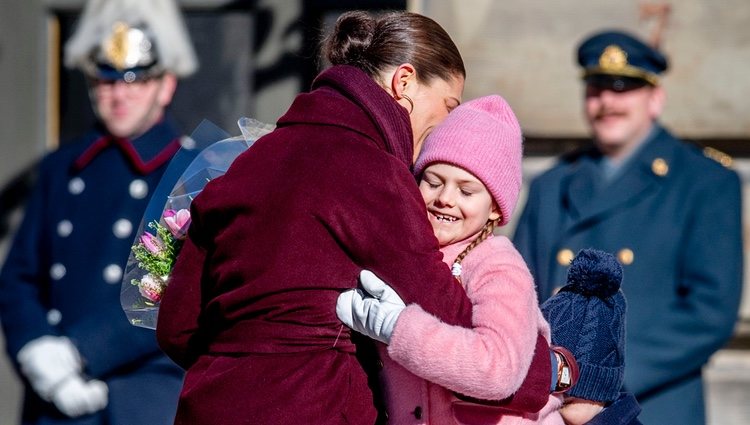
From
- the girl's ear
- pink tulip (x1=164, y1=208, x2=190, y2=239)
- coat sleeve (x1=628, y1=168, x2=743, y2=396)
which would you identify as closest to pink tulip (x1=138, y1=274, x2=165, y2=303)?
pink tulip (x1=164, y1=208, x2=190, y2=239)

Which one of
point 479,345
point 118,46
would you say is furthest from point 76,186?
point 479,345

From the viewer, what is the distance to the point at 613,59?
4.69m

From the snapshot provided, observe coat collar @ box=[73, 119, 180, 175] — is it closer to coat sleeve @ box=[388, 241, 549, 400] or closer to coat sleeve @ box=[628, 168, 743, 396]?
coat sleeve @ box=[628, 168, 743, 396]

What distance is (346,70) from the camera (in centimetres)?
265

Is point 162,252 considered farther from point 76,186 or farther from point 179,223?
point 76,186

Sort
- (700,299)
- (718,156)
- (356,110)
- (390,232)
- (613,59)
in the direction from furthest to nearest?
(718,156) → (613,59) → (700,299) → (356,110) → (390,232)

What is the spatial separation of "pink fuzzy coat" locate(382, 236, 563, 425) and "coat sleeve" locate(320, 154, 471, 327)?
0.15ft

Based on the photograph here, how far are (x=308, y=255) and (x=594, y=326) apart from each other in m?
0.69

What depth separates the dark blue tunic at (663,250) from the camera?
430 cm

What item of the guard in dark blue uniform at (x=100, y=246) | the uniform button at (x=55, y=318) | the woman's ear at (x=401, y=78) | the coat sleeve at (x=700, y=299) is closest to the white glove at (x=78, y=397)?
the guard in dark blue uniform at (x=100, y=246)

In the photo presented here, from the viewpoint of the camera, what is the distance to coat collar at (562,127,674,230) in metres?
4.54

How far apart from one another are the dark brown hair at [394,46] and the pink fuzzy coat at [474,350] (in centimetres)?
38

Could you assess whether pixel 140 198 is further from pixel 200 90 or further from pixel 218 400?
pixel 218 400

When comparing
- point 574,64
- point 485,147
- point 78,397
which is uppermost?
point 485,147
